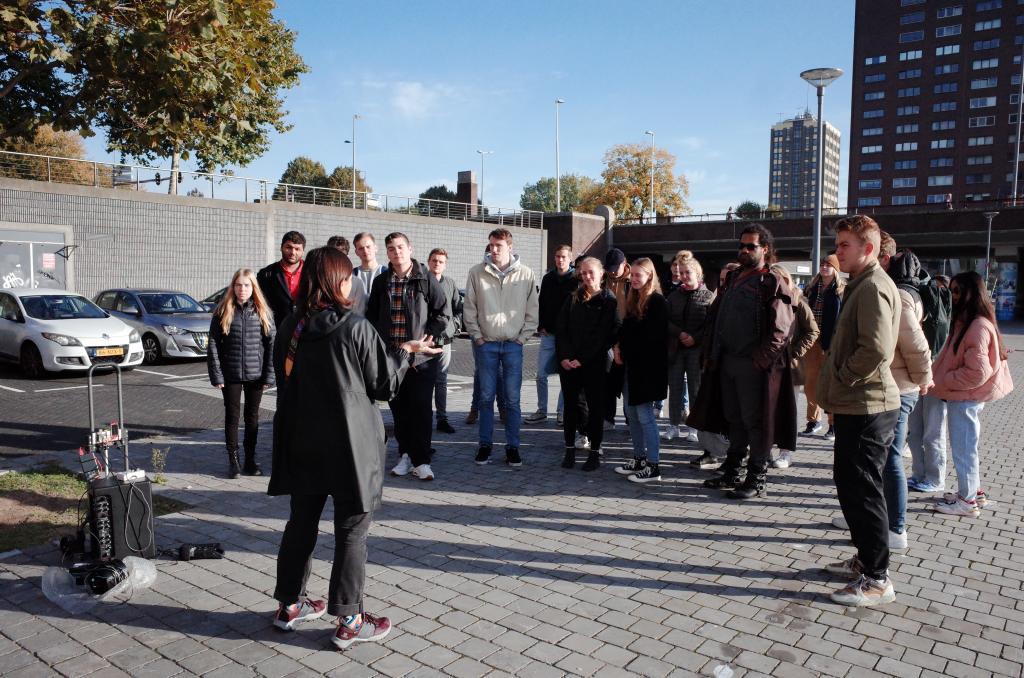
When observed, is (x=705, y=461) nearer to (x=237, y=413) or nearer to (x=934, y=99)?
(x=237, y=413)

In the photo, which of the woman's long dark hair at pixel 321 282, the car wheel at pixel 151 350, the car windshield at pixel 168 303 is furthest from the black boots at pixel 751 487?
the car windshield at pixel 168 303

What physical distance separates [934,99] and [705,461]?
10886cm

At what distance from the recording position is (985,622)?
3928 mm

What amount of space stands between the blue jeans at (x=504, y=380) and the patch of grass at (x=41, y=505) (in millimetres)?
2693

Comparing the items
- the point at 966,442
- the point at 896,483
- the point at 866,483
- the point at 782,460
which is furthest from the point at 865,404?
Result: the point at 782,460

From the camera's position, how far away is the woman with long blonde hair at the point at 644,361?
657cm

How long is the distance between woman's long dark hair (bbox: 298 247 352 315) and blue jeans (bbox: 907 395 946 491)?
15.9 ft

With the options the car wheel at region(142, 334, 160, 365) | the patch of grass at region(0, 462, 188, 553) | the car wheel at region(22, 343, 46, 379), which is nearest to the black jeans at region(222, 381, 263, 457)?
the patch of grass at region(0, 462, 188, 553)

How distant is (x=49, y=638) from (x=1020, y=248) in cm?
5099

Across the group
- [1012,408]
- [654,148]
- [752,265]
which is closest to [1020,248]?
[654,148]

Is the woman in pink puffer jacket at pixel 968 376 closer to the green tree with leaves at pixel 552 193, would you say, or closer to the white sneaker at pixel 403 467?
the white sneaker at pixel 403 467

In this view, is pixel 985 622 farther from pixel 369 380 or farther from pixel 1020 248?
pixel 1020 248

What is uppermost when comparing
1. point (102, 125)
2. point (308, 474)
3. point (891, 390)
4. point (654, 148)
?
point (654, 148)

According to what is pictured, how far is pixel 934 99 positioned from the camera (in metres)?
97.2
